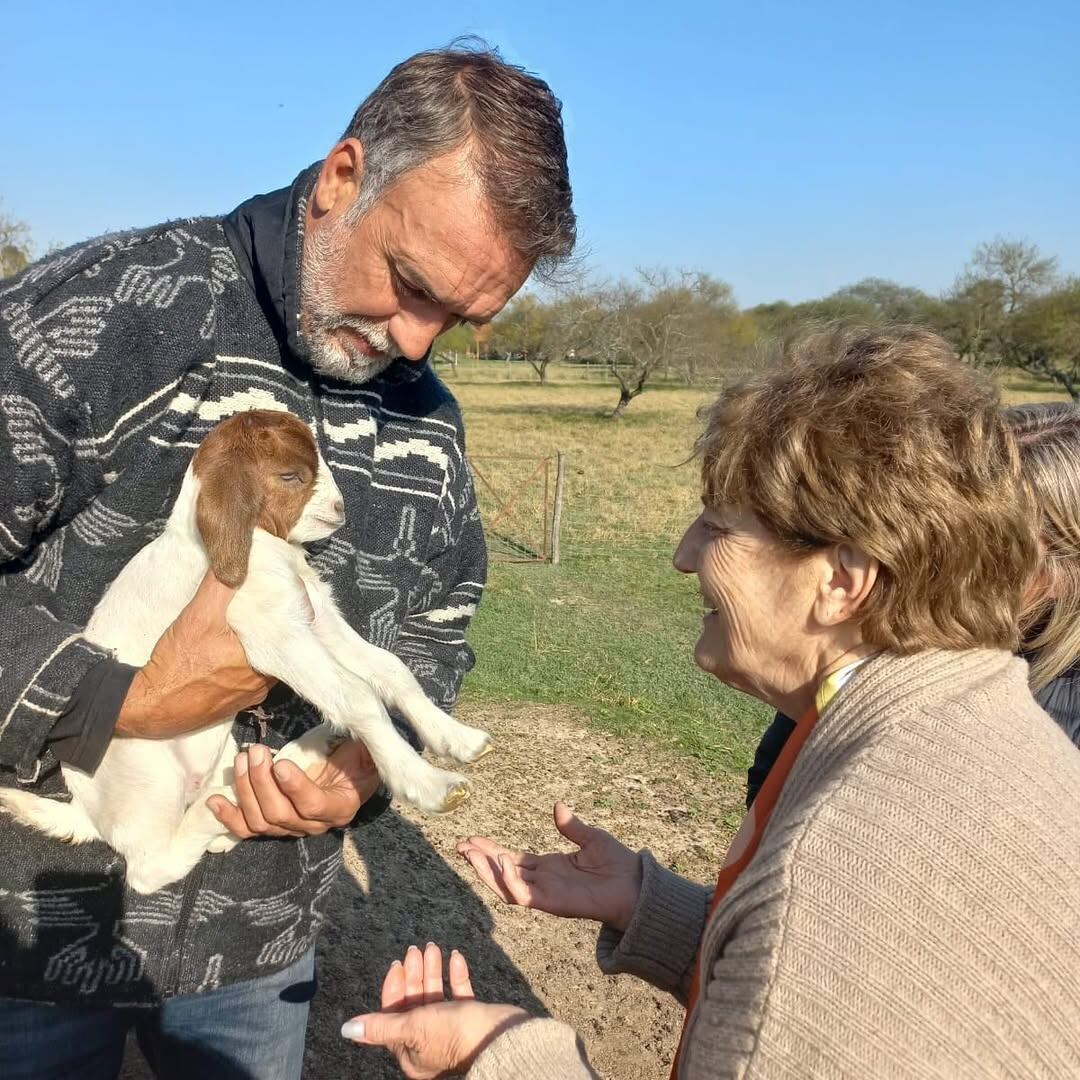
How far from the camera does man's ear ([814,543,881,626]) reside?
6.56 feet

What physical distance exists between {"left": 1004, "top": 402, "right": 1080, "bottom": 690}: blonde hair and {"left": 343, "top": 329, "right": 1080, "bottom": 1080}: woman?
50.0 inches

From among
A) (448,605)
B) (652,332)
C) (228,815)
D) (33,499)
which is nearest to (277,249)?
(33,499)

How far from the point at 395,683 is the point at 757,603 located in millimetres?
1206

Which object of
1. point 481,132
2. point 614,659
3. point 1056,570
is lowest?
point 614,659

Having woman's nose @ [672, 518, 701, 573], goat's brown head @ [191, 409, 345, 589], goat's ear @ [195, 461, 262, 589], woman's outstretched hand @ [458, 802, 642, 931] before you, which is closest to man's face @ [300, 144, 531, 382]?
goat's brown head @ [191, 409, 345, 589]

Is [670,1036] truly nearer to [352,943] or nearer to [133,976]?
[352,943]

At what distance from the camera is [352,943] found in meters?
5.61

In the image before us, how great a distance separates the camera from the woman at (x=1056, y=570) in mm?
3094

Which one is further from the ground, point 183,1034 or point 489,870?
point 489,870

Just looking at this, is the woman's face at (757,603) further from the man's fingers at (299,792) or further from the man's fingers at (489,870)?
the man's fingers at (299,792)

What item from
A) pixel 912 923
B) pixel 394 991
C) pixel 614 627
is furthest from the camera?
pixel 614 627

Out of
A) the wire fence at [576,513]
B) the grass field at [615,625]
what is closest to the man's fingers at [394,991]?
the grass field at [615,625]

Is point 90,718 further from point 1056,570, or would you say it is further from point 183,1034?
point 1056,570

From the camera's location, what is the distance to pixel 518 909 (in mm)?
6094
